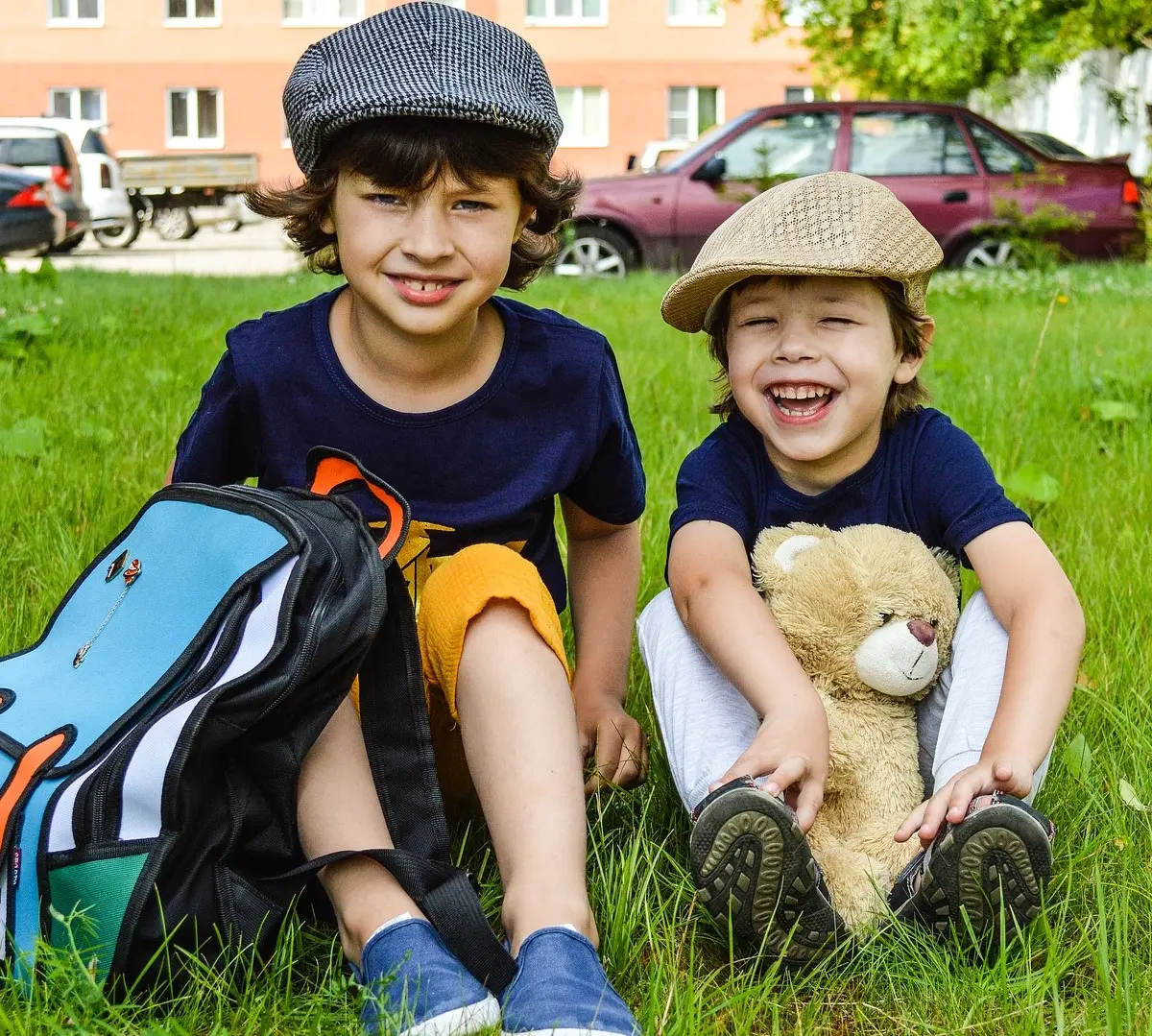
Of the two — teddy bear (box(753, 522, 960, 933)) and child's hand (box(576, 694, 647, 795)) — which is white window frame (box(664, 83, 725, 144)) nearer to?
child's hand (box(576, 694, 647, 795))

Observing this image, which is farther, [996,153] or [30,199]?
[30,199]

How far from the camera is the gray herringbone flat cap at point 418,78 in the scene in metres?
1.89

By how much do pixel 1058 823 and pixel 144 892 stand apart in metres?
1.22

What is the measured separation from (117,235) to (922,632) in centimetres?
2066

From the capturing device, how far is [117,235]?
20750 mm

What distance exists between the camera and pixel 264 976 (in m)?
1.59

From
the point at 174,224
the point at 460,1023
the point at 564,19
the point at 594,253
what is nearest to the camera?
the point at 460,1023

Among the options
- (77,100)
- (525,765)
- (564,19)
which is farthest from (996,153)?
(77,100)

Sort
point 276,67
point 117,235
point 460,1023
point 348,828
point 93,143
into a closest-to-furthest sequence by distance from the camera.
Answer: point 460,1023 → point 348,828 → point 93,143 → point 117,235 → point 276,67

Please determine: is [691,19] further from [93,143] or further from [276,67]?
[93,143]

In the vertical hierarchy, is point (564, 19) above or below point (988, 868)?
above

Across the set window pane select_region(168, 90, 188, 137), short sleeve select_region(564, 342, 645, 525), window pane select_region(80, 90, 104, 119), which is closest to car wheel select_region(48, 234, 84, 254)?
window pane select_region(168, 90, 188, 137)

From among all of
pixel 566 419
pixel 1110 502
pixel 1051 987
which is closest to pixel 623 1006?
pixel 1051 987

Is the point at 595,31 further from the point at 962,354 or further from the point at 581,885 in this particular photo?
the point at 581,885
